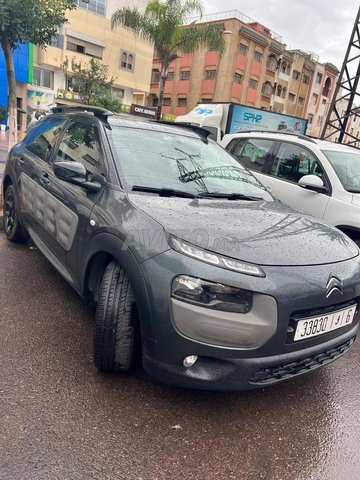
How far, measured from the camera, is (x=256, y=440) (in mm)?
2090

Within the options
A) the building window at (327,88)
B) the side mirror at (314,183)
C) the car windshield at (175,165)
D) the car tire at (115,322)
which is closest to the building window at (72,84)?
the side mirror at (314,183)

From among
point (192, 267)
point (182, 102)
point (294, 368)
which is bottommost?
point (294, 368)

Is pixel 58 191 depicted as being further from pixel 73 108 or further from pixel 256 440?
pixel 256 440

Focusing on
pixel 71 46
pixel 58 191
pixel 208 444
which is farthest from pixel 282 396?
pixel 71 46

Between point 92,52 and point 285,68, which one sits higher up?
point 285,68

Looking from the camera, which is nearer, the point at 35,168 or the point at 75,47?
the point at 35,168

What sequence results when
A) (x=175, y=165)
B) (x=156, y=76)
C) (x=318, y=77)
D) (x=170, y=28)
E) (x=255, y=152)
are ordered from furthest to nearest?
(x=318, y=77), (x=156, y=76), (x=170, y=28), (x=255, y=152), (x=175, y=165)

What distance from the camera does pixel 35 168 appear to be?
11.9 feet

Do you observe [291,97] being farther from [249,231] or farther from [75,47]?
[249,231]

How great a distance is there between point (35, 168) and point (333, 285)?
287 centimetres

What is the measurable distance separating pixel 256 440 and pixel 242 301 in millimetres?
831

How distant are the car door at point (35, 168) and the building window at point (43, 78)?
2593cm

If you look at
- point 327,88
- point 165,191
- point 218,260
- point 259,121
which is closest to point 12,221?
point 165,191

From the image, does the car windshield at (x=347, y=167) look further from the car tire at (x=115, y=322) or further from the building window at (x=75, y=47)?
the building window at (x=75, y=47)
